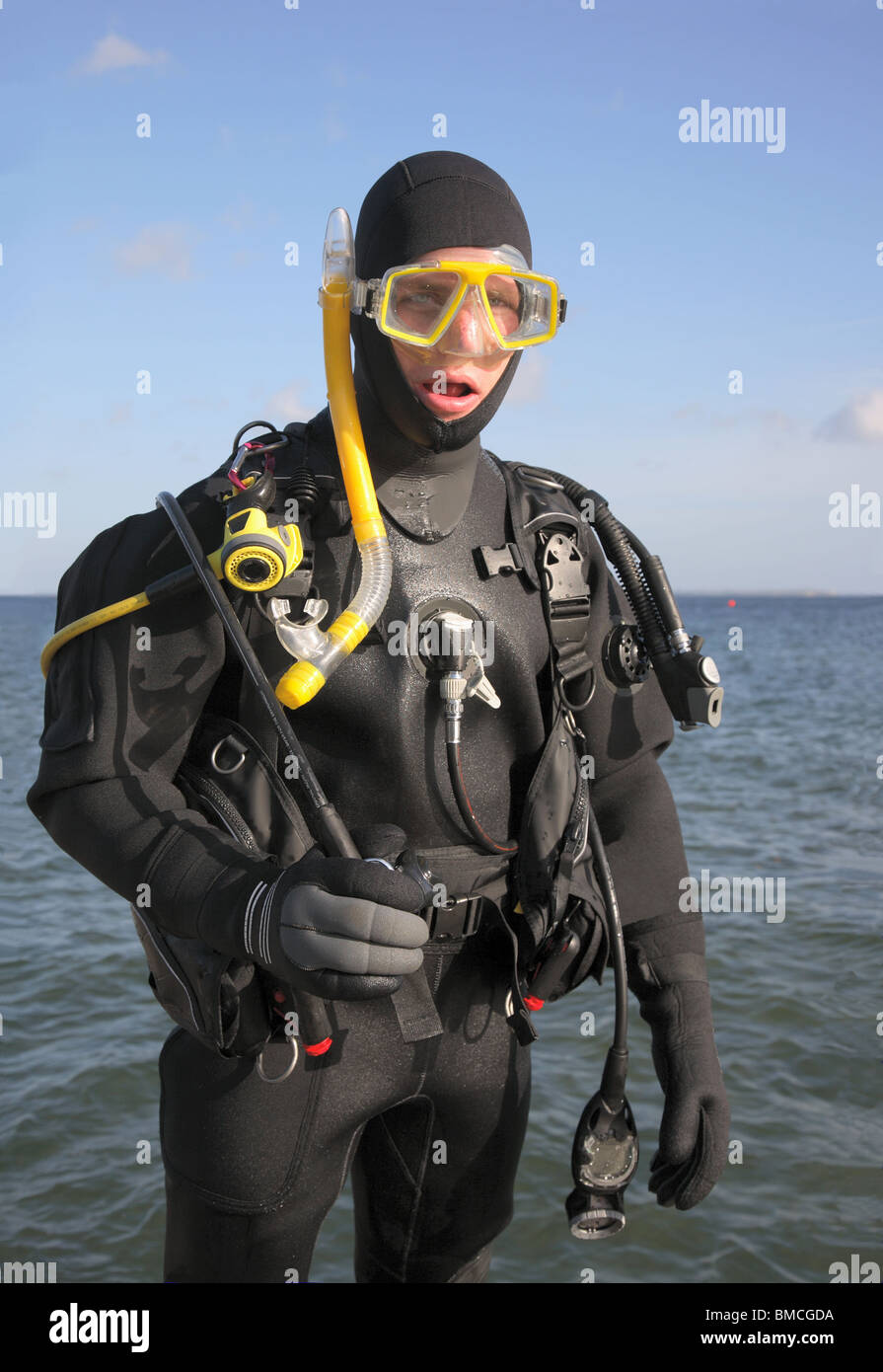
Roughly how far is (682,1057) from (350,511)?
134cm

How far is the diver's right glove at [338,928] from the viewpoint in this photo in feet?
5.82

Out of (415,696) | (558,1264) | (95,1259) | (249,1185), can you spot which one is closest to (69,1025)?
(95,1259)

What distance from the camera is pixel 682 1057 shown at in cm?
247

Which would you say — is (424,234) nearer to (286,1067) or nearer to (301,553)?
(301,553)

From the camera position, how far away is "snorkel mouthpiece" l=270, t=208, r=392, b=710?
2037 mm

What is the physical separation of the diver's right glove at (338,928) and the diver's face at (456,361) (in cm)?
94

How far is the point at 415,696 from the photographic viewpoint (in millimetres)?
2250

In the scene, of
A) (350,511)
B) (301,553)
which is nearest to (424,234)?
(350,511)

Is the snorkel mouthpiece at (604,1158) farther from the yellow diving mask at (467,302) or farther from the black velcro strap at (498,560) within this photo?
the yellow diving mask at (467,302)

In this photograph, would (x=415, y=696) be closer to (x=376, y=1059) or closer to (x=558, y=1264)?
(x=376, y=1059)

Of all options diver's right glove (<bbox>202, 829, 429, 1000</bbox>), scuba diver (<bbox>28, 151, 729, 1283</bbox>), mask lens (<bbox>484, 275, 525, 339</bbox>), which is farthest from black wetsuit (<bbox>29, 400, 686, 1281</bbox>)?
mask lens (<bbox>484, 275, 525, 339</bbox>)

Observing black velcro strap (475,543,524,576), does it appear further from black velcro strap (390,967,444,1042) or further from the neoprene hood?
black velcro strap (390,967,444,1042)

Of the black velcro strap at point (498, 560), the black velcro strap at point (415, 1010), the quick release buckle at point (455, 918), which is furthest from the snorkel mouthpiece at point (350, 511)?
the black velcro strap at point (415, 1010)

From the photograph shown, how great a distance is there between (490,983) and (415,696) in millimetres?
661
